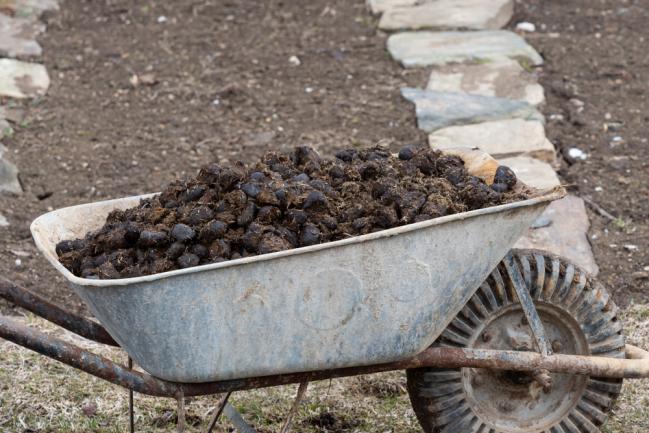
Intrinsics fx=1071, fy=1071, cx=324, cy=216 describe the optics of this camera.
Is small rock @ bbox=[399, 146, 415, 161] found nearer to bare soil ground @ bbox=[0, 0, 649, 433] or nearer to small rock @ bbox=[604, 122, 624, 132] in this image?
bare soil ground @ bbox=[0, 0, 649, 433]

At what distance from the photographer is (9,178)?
519 centimetres

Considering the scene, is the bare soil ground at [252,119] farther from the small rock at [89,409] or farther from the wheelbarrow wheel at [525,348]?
the wheelbarrow wheel at [525,348]

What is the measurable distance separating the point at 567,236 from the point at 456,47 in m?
2.21

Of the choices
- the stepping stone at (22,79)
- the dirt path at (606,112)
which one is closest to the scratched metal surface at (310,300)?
the dirt path at (606,112)

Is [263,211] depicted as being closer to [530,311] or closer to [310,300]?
[310,300]

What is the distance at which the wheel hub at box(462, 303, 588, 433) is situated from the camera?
→ 3191 mm

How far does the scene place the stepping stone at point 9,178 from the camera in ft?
16.8

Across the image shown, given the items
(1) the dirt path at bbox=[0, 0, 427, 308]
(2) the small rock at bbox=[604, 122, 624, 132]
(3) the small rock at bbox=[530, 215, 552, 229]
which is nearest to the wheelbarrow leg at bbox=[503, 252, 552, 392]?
(3) the small rock at bbox=[530, 215, 552, 229]

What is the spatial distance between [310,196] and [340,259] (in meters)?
0.27

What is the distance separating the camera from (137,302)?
8.54 feet

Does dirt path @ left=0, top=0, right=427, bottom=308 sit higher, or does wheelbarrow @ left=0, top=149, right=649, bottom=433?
wheelbarrow @ left=0, top=149, right=649, bottom=433

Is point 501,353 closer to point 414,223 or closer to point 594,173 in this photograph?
point 414,223

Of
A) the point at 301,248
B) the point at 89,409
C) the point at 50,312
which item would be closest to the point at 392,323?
the point at 301,248

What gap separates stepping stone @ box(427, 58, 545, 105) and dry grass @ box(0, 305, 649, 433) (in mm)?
2491
